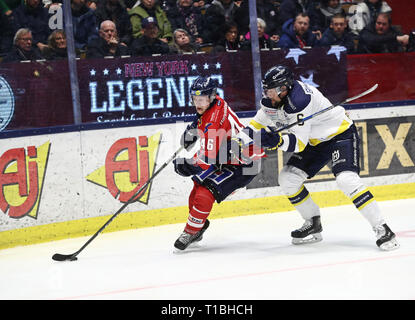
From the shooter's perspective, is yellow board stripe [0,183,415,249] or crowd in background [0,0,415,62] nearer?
yellow board stripe [0,183,415,249]

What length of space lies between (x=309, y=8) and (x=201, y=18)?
124 cm

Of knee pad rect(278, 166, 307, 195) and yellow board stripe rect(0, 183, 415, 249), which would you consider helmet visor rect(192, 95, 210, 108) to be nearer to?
knee pad rect(278, 166, 307, 195)

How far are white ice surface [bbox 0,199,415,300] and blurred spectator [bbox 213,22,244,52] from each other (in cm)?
158

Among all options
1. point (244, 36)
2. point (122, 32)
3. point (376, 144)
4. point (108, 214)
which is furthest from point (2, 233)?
point (376, 144)

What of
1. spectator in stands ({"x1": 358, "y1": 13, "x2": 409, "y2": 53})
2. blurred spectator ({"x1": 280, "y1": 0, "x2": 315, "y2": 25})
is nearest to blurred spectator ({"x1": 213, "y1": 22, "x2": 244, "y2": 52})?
blurred spectator ({"x1": 280, "y1": 0, "x2": 315, "y2": 25})

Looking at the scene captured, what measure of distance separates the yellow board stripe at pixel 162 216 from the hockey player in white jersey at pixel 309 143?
1.27m

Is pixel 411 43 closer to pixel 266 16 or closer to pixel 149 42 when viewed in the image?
pixel 266 16

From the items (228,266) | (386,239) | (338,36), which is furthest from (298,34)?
(228,266)

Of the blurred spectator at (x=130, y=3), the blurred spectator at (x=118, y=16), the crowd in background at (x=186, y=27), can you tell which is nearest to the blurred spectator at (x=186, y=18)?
the crowd in background at (x=186, y=27)

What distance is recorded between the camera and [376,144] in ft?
21.0

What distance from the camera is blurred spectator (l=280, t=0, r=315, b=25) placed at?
21.7ft

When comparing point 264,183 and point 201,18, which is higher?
point 201,18

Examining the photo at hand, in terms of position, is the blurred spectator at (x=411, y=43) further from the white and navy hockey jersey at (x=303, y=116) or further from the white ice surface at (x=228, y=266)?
the white and navy hockey jersey at (x=303, y=116)
